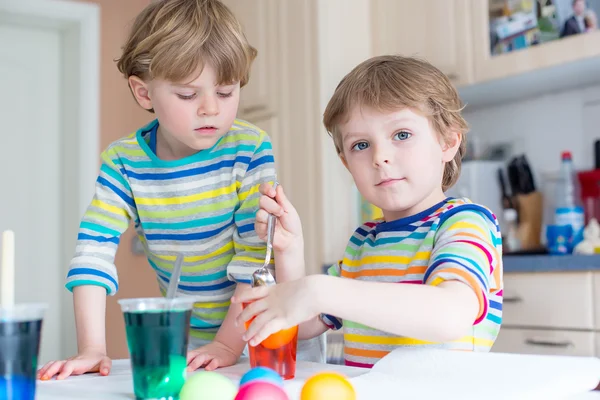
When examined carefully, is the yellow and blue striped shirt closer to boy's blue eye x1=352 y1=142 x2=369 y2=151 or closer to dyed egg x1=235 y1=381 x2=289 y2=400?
boy's blue eye x1=352 y1=142 x2=369 y2=151

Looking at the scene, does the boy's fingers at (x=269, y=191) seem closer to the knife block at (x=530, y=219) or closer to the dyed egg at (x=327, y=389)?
the dyed egg at (x=327, y=389)

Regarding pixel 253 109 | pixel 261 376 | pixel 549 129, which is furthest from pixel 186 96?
pixel 253 109

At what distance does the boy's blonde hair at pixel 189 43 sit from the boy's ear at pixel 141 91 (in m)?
0.02

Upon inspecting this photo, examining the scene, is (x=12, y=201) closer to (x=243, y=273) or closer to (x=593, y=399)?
(x=243, y=273)

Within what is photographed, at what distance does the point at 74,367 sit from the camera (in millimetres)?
906

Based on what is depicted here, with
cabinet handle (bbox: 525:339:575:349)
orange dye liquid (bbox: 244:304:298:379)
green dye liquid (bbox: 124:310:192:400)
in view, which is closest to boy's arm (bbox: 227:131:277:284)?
orange dye liquid (bbox: 244:304:298:379)

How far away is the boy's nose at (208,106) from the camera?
3.66 feet

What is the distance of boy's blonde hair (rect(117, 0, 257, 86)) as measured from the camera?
112 cm

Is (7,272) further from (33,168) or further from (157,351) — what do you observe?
(33,168)

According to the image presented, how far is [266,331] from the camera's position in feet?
2.30

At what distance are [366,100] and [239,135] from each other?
11.3 inches

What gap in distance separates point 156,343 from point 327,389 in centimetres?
16

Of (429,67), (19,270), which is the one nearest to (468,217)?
(429,67)

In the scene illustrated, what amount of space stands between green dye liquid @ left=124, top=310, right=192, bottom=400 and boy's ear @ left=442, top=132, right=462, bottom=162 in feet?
1.80
